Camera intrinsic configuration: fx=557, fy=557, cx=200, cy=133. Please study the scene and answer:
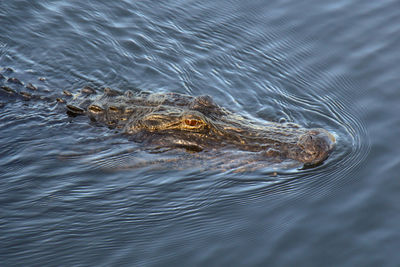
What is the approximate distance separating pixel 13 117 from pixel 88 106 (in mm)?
1185

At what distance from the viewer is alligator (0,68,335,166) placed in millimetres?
7679

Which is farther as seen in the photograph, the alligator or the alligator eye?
the alligator eye

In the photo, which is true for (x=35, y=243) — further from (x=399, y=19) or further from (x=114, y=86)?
(x=399, y=19)

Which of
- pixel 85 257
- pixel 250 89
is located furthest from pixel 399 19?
pixel 85 257

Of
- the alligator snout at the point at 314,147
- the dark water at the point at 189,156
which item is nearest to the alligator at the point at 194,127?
the alligator snout at the point at 314,147

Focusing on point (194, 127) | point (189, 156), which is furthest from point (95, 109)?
point (189, 156)

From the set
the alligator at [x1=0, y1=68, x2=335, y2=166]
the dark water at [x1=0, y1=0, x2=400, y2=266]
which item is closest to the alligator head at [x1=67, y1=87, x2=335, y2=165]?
the alligator at [x1=0, y1=68, x2=335, y2=166]

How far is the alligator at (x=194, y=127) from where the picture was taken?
7.68m

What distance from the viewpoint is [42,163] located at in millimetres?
8055

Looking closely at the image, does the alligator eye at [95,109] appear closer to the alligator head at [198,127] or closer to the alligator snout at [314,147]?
the alligator head at [198,127]

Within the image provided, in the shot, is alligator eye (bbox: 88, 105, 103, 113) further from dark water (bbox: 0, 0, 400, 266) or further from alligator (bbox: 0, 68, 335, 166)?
dark water (bbox: 0, 0, 400, 266)

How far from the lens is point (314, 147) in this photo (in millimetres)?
7586

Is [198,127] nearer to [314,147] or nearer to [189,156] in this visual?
[189,156]

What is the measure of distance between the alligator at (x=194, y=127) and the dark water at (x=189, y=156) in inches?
8.3
